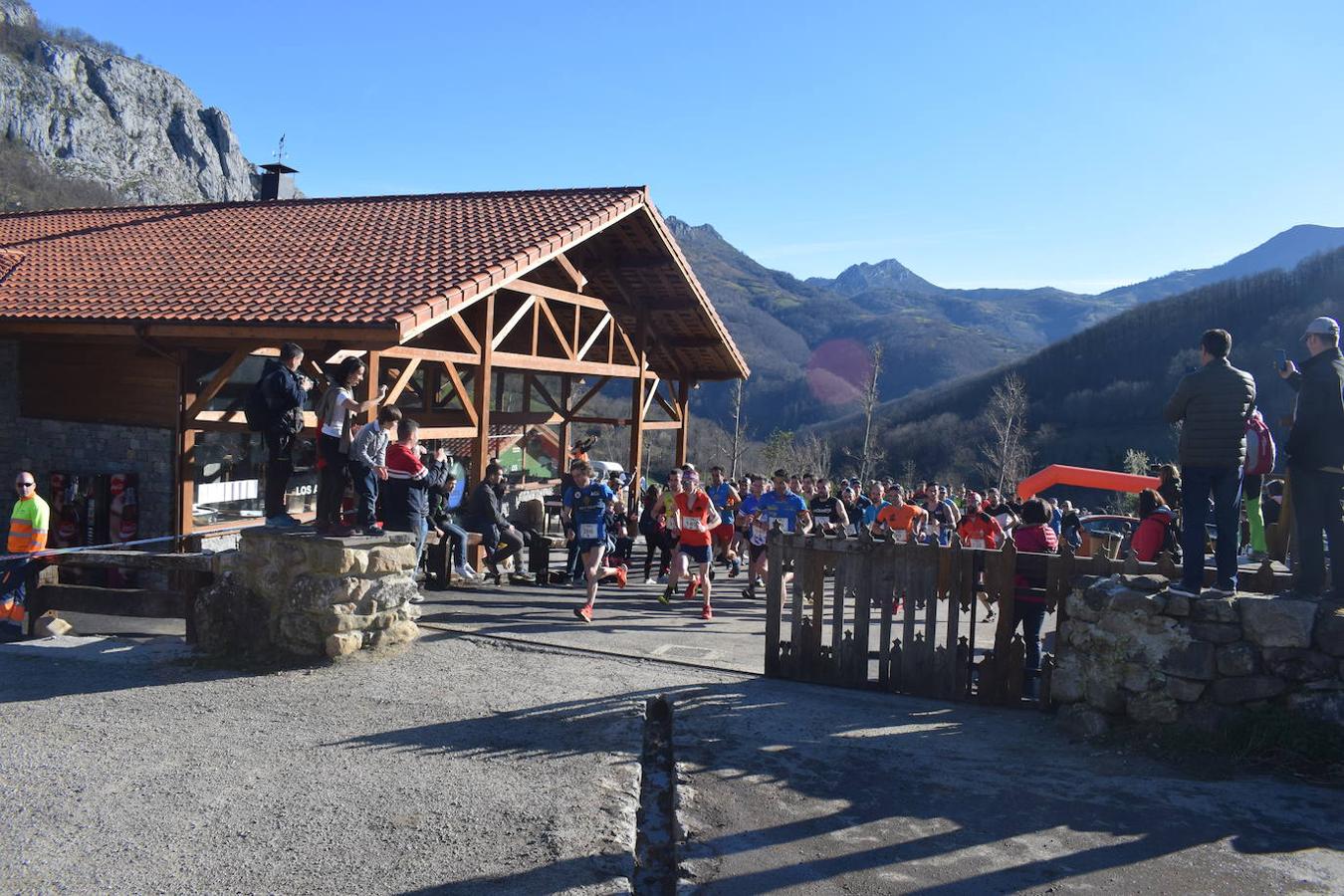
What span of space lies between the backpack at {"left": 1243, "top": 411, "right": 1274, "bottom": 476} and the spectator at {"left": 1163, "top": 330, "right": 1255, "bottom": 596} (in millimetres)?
1714

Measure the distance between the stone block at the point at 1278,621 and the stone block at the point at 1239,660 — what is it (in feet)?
0.20

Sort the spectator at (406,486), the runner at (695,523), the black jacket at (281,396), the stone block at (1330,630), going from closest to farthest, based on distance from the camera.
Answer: the stone block at (1330,630)
the black jacket at (281,396)
the spectator at (406,486)
the runner at (695,523)

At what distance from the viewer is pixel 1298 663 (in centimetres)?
520

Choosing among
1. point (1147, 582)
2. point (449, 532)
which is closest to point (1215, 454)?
point (1147, 582)

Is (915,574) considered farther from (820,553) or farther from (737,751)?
(737,751)

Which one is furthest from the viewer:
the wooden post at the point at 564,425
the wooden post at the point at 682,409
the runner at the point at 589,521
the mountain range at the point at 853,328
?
the mountain range at the point at 853,328

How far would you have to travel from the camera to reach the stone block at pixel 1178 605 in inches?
209

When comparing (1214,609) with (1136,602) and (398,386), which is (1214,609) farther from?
(398,386)

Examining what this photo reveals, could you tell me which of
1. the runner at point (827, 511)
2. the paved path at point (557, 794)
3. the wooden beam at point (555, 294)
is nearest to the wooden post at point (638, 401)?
the wooden beam at point (555, 294)

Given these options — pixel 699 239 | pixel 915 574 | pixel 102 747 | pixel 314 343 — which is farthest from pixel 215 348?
pixel 699 239

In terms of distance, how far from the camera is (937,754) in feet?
17.3

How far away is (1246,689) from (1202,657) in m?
0.30

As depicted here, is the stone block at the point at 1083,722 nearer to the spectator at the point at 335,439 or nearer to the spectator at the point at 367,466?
the spectator at the point at 367,466

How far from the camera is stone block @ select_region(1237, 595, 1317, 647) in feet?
16.9
